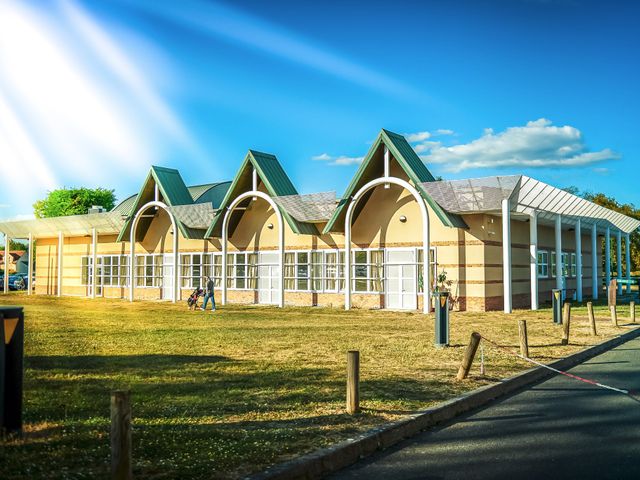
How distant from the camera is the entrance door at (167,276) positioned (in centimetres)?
3672

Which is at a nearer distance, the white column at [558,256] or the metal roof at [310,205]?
the white column at [558,256]

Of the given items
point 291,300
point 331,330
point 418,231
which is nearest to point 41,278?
point 291,300

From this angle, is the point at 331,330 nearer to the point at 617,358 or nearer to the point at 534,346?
the point at 534,346

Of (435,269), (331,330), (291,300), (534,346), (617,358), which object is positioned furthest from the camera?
(291,300)

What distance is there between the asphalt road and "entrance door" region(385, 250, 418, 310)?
A: 1761cm

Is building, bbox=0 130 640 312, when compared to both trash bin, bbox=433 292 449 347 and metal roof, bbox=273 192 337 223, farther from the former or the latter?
trash bin, bbox=433 292 449 347

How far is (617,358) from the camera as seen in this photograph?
41.9 ft

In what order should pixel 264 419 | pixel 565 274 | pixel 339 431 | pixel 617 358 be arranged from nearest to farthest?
pixel 339 431 → pixel 264 419 → pixel 617 358 → pixel 565 274

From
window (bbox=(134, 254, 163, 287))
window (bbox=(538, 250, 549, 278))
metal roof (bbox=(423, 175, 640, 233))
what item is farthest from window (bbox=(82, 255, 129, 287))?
window (bbox=(538, 250, 549, 278))

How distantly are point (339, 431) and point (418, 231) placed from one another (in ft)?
68.2

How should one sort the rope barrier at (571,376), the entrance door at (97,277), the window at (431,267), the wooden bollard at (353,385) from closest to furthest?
the wooden bollard at (353,385) < the rope barrier at (571,376) < the window at (431,267) < the entrance door at (97,277)

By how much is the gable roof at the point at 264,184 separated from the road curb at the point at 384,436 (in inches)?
764

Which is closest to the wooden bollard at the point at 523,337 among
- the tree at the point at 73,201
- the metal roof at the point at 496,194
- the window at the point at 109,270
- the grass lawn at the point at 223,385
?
the grass lawn at the point at 223,385

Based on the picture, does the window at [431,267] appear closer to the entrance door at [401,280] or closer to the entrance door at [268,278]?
the entrance door at [401,280]
